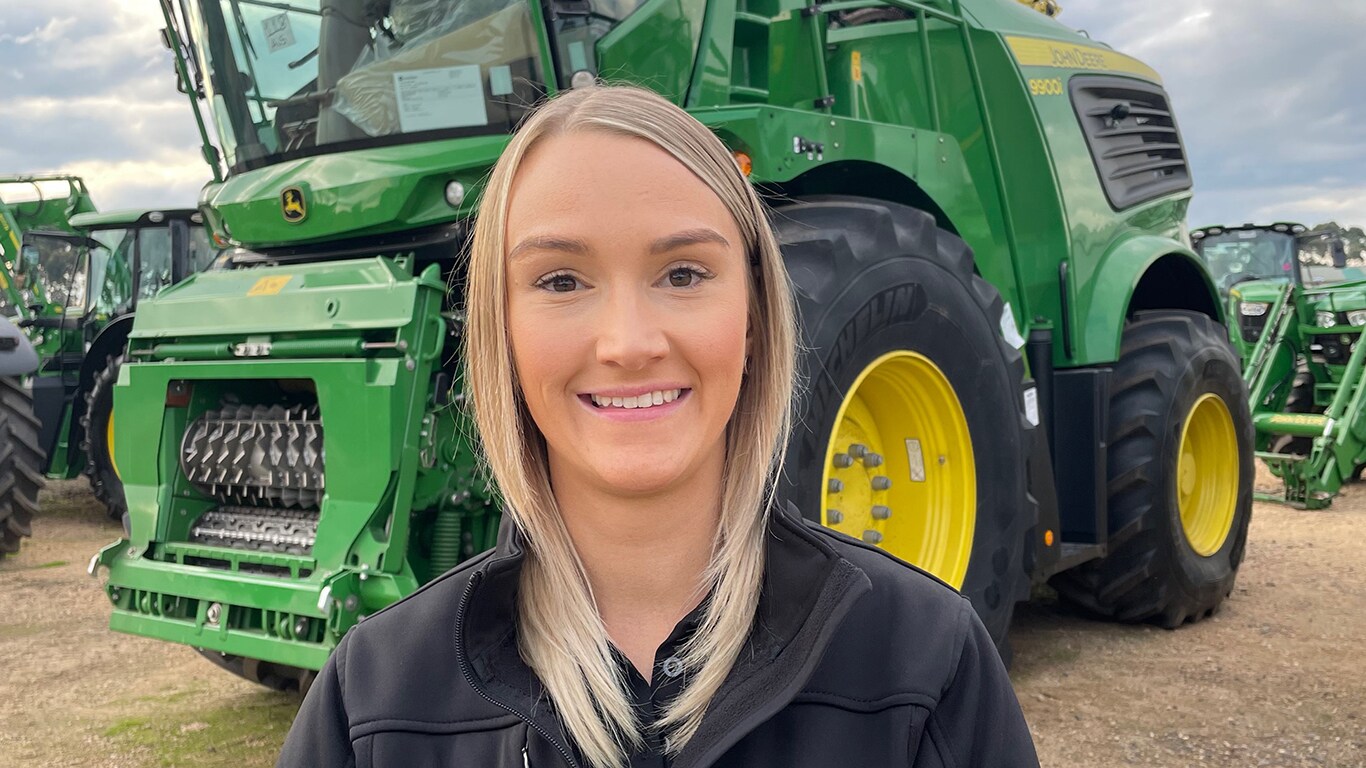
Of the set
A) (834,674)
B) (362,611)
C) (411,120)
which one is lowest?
(362,611)

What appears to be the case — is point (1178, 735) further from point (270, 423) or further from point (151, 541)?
point (151, 541)

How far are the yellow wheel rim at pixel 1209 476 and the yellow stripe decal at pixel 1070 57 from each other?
1.66m

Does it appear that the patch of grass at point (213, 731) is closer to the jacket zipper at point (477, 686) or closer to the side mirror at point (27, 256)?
the jacket zipper at point (477, 686)

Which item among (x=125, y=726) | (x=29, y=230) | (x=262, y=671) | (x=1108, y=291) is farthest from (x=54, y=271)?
(x=1108, y=291)

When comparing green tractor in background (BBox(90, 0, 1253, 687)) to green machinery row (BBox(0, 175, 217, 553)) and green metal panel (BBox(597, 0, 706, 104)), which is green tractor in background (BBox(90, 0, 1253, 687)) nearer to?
green metal panel (BBox(597, 0, 706, 104))

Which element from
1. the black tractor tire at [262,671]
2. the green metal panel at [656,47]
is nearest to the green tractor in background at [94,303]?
the black tractor tire at [262,671]

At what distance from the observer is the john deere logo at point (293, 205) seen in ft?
12.8

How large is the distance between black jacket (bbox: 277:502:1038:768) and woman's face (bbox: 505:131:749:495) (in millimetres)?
183

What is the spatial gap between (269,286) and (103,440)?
5657 mm

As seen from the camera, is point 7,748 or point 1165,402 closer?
point 7,748

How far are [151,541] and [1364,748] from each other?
3.88m

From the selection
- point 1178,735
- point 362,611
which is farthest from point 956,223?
point 362,611

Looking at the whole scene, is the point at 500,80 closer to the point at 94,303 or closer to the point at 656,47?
the point at 656,47

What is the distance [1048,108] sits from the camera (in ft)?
16.1
